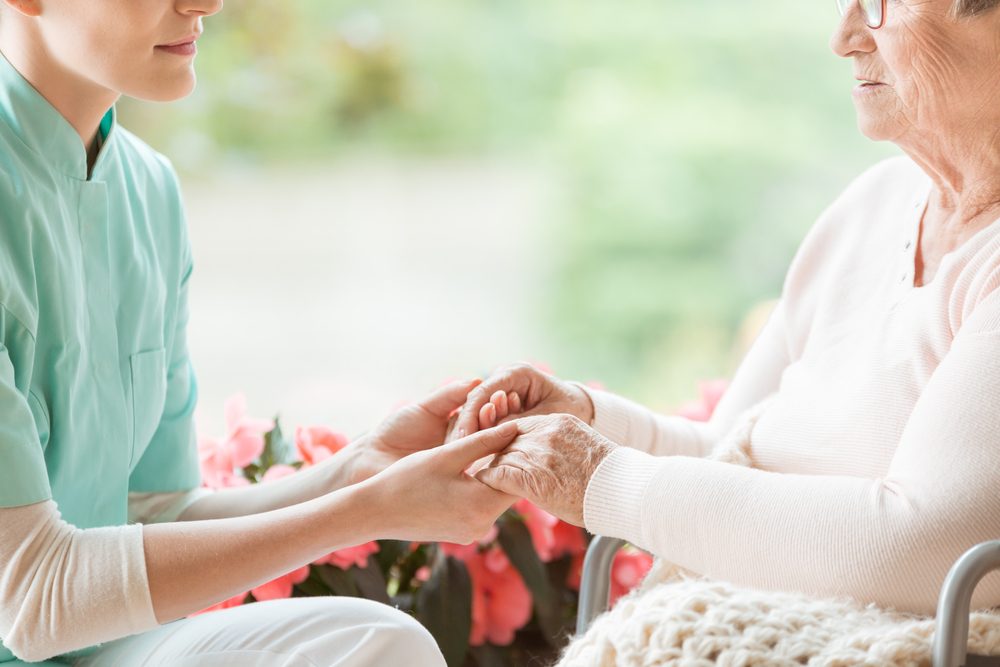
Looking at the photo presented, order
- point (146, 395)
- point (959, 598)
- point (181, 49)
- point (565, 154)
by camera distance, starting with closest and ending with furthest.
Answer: point (959, 598)
point (181, 49)
point (146, 395)
point (565, 154)

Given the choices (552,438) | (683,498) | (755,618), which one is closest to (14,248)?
(552,438)

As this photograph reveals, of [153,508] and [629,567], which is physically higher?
[153,508]

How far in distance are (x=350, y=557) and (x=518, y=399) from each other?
422 millimetres

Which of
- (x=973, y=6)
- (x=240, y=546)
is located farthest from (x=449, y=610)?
(x=973, y=6)

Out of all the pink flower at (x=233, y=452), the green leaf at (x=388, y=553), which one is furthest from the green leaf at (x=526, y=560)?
the pink flower at (x=233, y=452)

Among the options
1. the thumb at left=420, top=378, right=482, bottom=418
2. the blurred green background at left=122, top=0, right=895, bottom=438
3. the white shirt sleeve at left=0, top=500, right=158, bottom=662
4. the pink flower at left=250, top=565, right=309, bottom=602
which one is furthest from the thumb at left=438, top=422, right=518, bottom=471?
the blurred green background at left=122, top=0, right=895, bottom=438

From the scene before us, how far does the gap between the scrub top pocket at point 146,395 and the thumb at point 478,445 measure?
465mm

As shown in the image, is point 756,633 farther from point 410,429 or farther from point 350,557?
point 350,557

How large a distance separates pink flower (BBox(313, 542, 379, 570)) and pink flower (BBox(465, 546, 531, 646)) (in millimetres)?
192

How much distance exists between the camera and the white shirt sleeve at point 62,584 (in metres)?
1.29

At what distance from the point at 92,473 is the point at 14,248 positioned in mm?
323

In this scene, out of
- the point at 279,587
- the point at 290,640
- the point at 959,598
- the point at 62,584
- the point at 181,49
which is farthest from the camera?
the point at 279,587

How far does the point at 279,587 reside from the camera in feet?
6.17

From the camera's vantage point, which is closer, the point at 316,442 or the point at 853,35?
A: the point at 853,35
